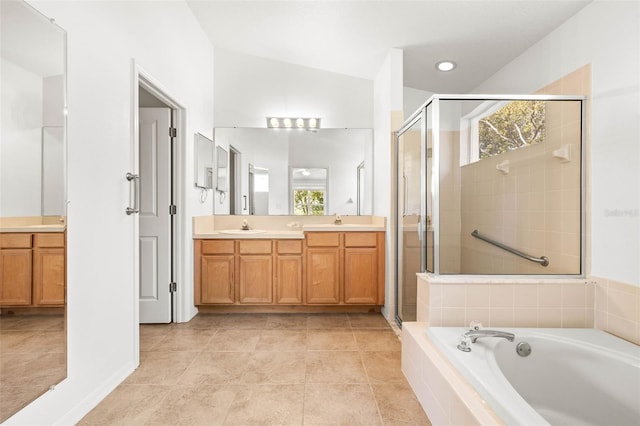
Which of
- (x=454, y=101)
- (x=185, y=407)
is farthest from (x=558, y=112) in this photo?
(x=185, y=407)

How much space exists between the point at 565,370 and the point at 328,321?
6.24 feet

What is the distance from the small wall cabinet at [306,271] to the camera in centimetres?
322

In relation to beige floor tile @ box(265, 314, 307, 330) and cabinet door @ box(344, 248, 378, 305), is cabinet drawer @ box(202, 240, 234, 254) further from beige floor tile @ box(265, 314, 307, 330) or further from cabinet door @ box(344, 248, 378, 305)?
cabinet door @ box(344, 248, 378, 305)

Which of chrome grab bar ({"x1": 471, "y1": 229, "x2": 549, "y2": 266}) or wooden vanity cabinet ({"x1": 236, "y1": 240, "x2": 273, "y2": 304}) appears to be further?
wooden vanity cabinet ({"x1": 236, "y1": 240, "x2": 273, "y2": 304})

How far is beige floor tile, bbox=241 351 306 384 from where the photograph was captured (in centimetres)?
199

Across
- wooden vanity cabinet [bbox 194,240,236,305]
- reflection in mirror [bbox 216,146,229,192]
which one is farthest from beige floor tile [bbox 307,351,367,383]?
reflection in mirror [bbox 216,146,229,192]

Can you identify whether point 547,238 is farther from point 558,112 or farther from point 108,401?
point 108,401

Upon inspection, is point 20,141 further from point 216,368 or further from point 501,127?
point 501,127

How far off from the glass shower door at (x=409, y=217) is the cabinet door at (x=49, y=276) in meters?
2.07

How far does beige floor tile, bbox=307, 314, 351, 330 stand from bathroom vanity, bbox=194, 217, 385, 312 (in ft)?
0.43

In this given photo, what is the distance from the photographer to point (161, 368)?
6.99 ft

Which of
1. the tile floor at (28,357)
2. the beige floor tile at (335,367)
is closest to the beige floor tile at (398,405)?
the beige floor tile at (335,367)

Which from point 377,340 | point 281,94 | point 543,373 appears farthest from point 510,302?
point 281,94

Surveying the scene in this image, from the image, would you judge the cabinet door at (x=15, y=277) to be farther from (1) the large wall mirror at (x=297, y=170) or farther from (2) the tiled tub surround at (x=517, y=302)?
(1) the large wall mirror at (x=297, y=170)
